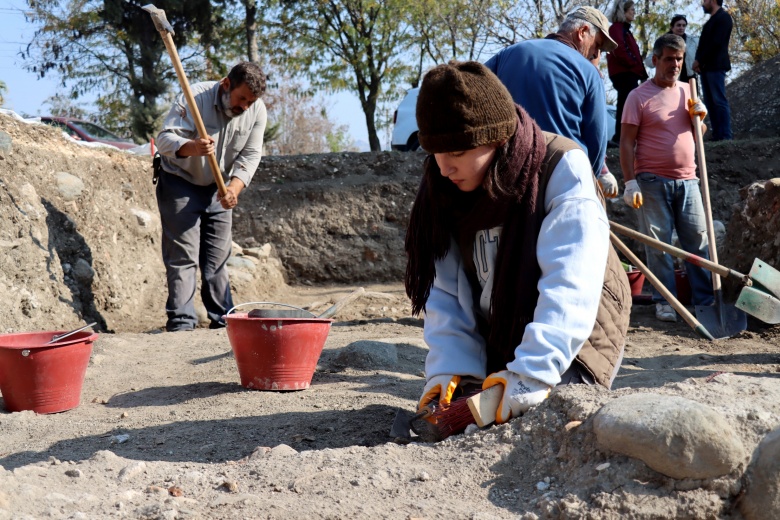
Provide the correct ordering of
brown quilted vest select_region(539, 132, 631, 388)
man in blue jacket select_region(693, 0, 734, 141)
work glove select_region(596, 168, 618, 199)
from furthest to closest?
man in blue jacket select_region(693, 0, 734, 141) < work glove select_region(596, 168, 618, 199) < brown quilted vest select_region(539, 132, 631, 388)

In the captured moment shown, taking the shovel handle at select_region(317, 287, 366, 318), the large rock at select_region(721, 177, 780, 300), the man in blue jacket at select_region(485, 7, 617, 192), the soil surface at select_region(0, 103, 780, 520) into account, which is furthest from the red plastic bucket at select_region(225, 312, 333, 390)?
the large rock at select_region(721, 177, 780, 300)

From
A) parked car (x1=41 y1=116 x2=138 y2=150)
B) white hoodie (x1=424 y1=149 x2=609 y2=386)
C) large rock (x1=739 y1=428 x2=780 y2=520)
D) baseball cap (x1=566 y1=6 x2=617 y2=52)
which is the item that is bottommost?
large rock (x1=739 y1=428 x2=780 y2=520)

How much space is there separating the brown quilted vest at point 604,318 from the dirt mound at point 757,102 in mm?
8918

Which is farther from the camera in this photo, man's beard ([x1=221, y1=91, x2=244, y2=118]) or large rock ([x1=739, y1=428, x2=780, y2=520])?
man's beard ([x1=221, y1=91, x2=244, y2=118])

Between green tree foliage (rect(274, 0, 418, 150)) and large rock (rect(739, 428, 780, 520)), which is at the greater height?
green tree foliage (rect(274, 0, 418, 150))

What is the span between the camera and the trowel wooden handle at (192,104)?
4789 mm

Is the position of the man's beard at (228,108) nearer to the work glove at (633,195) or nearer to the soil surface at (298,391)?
Answer: the soil surface at (298,391)

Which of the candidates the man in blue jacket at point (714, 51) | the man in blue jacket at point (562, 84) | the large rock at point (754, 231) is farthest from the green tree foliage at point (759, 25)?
the man in blue jacket at point (562, 84)

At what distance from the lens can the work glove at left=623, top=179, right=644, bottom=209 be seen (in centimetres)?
545

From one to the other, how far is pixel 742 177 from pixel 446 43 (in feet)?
29.4

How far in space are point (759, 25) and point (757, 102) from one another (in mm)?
6315

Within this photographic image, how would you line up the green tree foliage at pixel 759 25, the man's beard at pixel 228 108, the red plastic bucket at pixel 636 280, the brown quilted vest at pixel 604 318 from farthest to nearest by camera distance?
the green tree foliage at pixel 759 25
the red plastic bucket at pixel 636 280
the man's beard at pixel 228 108
the brown quilted vest at pixel 604 318

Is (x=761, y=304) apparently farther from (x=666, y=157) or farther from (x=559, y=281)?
(x=559, y=281)

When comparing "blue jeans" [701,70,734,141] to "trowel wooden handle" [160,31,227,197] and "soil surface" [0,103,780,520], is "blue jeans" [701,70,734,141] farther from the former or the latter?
"trowel wooden handle" [160,31,227,197]
